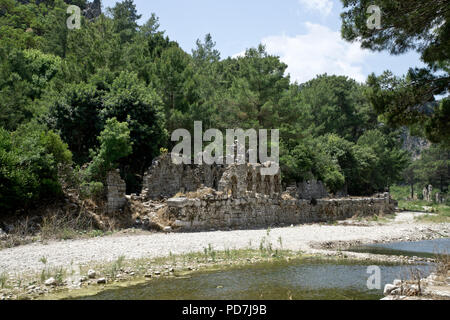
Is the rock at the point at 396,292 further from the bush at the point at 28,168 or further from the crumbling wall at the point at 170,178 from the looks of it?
the crumbling wall at the point at 170,178

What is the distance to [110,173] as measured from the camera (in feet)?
52.7

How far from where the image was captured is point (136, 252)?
10.6m

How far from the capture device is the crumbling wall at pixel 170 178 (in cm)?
1884

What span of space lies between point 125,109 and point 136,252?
10.9 metres

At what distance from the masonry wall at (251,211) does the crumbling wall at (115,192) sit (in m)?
2.05

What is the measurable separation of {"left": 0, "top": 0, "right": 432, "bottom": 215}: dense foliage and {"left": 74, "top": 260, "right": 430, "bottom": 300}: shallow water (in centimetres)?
556

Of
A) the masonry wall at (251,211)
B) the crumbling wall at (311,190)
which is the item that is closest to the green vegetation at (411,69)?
the masonry wall at (251,211)

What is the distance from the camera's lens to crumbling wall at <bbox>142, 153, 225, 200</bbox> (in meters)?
18.8

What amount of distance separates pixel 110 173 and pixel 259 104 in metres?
15.1

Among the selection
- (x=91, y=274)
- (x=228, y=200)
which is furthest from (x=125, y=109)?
(x=91, y=274)

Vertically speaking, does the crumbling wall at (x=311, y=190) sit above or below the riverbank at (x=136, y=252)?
above

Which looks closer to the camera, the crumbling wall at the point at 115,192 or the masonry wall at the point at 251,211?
the crumbling wall at the point at 115,192

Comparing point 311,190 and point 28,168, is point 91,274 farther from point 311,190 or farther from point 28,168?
point 311,190

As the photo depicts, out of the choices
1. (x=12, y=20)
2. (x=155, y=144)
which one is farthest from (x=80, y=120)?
(x=12, y=20)
